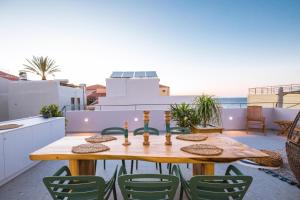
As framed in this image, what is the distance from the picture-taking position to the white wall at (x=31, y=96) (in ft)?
27.5

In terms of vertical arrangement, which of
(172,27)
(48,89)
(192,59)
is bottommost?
(48,89)

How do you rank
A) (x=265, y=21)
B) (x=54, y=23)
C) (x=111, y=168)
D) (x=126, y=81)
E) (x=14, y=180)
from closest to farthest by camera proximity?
(x=14, y=180) → (x=111, y=168) → (x=54, y=23) → (x=265, y=21) → (x=126, y=81)

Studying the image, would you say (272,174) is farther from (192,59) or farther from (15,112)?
(15,112)

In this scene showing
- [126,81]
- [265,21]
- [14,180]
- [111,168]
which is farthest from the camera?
[126,81]

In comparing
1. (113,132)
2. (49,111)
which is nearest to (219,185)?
(113,132)

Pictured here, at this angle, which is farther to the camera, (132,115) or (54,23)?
(132,115)

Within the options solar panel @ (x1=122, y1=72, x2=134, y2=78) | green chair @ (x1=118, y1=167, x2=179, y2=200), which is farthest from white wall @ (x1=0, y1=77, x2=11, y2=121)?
green chair @ (x1=118, y1=167, x2=179, y2=200)

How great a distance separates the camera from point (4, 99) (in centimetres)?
916

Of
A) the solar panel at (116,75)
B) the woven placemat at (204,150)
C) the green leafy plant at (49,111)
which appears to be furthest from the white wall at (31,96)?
the woven placemat at (204,150)

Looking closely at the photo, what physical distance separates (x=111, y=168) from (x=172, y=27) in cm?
514

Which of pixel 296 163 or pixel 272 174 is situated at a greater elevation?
pixel 296 163

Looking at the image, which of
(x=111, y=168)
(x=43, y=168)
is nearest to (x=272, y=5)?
(x=111, y=168)

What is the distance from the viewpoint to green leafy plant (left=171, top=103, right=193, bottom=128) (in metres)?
4.03

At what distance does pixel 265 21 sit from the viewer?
593cm
